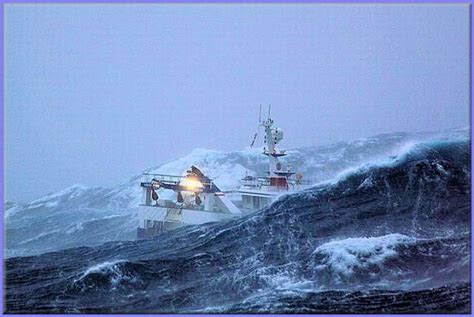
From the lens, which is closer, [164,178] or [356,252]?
[356,252]

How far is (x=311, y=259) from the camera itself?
7.64 meters

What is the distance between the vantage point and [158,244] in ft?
26.9

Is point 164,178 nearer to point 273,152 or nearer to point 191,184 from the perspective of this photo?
point 191,184

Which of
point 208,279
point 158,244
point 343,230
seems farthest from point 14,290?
point 343,230

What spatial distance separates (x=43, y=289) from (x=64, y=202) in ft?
3.98

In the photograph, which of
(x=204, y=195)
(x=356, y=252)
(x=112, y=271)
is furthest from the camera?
(x=204, y=195)

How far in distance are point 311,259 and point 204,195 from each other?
1590 mm

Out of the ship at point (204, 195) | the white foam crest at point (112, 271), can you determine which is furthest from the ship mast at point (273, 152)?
the white foam crest at point (112, 271)

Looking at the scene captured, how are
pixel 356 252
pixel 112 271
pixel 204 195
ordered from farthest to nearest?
pixel 204 195 → pixel 112 271 → pixel 356 252

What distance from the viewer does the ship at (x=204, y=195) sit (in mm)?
8422

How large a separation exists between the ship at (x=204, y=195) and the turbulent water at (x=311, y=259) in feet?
0.55

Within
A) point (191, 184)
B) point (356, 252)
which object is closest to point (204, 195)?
point (191, 184)

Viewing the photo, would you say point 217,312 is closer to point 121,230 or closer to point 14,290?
point 121,230

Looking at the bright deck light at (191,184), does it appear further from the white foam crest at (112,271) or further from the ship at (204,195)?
the white foam crest at (112,271)
